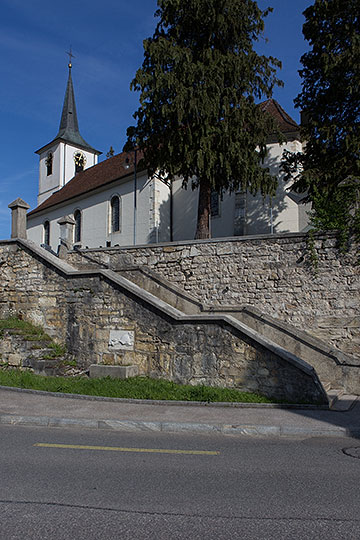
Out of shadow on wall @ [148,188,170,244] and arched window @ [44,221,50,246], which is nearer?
shadow on wall @ [148,188,170,244]

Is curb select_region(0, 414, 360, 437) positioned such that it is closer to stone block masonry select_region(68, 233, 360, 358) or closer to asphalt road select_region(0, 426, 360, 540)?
asphalt road select_region(0, 426, 360, 540)

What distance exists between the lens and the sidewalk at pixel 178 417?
7.30 metres

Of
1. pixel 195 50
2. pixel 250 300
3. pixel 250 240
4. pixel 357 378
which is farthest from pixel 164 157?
pixel 357 378

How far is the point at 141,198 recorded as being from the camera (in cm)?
3097

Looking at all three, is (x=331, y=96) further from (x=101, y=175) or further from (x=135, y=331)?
(x=101, y=175)

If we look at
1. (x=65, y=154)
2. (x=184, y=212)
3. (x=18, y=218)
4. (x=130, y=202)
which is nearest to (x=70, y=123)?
(x=65, y=154)

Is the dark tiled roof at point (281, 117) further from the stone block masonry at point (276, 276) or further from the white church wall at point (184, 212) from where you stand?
the stone block masonry at point (276, 276)

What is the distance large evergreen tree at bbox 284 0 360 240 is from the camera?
60.0ft

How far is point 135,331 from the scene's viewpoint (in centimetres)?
1102

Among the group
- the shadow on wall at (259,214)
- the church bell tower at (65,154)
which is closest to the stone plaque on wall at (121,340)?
the shadow on wall at (259,214)

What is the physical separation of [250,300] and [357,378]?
448 centimetres

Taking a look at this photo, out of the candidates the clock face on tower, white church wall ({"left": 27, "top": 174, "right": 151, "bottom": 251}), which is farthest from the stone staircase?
the clock face on tower

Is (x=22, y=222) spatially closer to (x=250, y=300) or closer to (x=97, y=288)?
(x=97, y=288)

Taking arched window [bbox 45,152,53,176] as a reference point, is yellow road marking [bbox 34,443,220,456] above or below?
below
